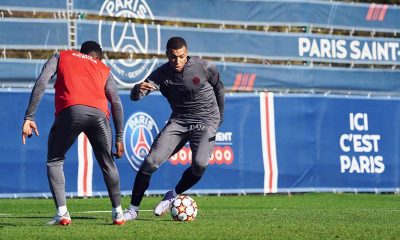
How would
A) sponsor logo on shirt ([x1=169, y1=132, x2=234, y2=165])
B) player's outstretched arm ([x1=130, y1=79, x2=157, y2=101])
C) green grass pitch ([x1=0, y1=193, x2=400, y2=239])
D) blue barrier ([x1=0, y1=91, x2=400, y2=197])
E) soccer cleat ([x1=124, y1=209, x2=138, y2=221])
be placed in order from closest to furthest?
green grass pitch ([x1=0, y1=193, x2=400, y2=239]), soccer cleat ([x1=124, y1=209, x2=138, y2=221]), player's outstretched arm ([x1=130, y1=79, x2=157, y2=101]), blue barrier ([x1=0, y1=91, x2=400, y2=197]), sponsor logo on shirt ([x1=169, y1=132, x2=234, y2=165])

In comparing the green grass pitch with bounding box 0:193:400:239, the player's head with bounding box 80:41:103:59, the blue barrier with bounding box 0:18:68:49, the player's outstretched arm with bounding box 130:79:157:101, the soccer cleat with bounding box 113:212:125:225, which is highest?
the blue barrier with bounding box 0:18:68:49

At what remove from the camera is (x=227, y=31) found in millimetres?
20859

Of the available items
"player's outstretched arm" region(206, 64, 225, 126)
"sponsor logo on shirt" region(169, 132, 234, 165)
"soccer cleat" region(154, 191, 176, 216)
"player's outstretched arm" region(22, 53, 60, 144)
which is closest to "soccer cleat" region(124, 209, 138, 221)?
"soccer cleat" region(154, 191, 176, 216)

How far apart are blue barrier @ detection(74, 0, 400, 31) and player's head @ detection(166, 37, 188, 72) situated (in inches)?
295

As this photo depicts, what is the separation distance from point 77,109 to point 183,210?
193cm

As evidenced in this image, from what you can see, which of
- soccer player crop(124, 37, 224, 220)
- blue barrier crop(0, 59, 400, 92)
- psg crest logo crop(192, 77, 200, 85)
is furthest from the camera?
blue barrier crop(0, 59, 400, 92)

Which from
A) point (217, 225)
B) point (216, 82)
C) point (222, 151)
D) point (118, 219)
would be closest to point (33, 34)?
point (222, 151)

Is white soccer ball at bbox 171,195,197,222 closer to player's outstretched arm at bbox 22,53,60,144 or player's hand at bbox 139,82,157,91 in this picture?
player's hand at bbox 139,82,157,91

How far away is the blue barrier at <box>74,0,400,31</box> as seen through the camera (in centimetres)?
1994

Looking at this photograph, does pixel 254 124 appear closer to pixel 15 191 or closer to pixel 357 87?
pixel 357 87

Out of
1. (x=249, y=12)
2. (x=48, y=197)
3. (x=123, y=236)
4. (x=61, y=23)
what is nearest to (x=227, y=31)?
(x=249, y=12)

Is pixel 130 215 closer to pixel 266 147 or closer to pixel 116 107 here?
pixel 116 107

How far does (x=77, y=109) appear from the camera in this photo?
10648 mm

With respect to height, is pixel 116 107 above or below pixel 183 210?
above
